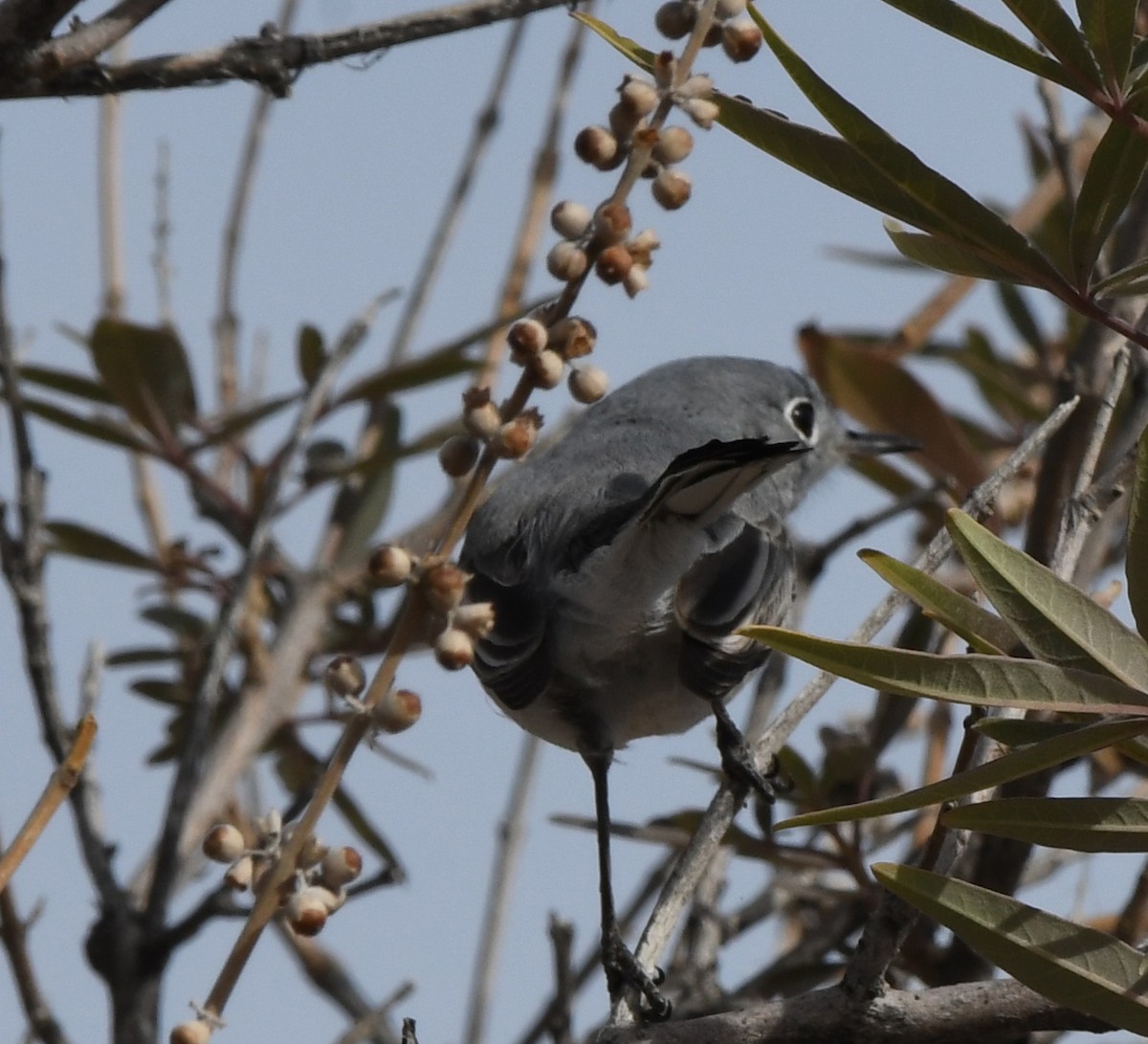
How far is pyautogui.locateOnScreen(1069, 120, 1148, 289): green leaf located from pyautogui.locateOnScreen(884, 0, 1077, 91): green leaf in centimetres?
9

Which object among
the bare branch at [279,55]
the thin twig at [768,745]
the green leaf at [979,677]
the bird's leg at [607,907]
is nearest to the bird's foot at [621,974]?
the bird's leg at [607,907]

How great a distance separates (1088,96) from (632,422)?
178 centimetres

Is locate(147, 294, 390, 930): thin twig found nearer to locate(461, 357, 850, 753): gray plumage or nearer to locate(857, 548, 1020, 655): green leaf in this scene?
locate(461, 357, 850, 753): gray plumage

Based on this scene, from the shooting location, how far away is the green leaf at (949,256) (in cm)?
150

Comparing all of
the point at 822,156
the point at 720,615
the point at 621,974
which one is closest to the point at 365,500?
the point at 720,615

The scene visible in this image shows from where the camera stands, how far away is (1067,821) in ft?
4.30

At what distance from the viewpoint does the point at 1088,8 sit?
4.54 feet

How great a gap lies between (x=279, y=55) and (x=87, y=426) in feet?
4.65

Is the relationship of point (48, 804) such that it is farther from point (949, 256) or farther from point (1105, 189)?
point (1105, 189)

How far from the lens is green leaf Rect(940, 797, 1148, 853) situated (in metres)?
1.30

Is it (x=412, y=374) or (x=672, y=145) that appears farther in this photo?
(x=412, y=374)

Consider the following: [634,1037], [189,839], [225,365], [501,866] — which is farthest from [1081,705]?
[225,365]

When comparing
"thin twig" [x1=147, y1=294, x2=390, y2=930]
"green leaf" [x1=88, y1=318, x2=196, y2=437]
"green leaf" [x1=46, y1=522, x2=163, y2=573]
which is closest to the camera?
"thin twig" [x1=147, y1=294, x2=390, y2=930]

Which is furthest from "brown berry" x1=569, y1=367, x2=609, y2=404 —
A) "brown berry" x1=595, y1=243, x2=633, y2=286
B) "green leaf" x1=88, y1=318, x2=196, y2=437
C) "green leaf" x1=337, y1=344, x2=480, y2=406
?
"green leaf" x1=88, y1=318, x2=196, y2=437
